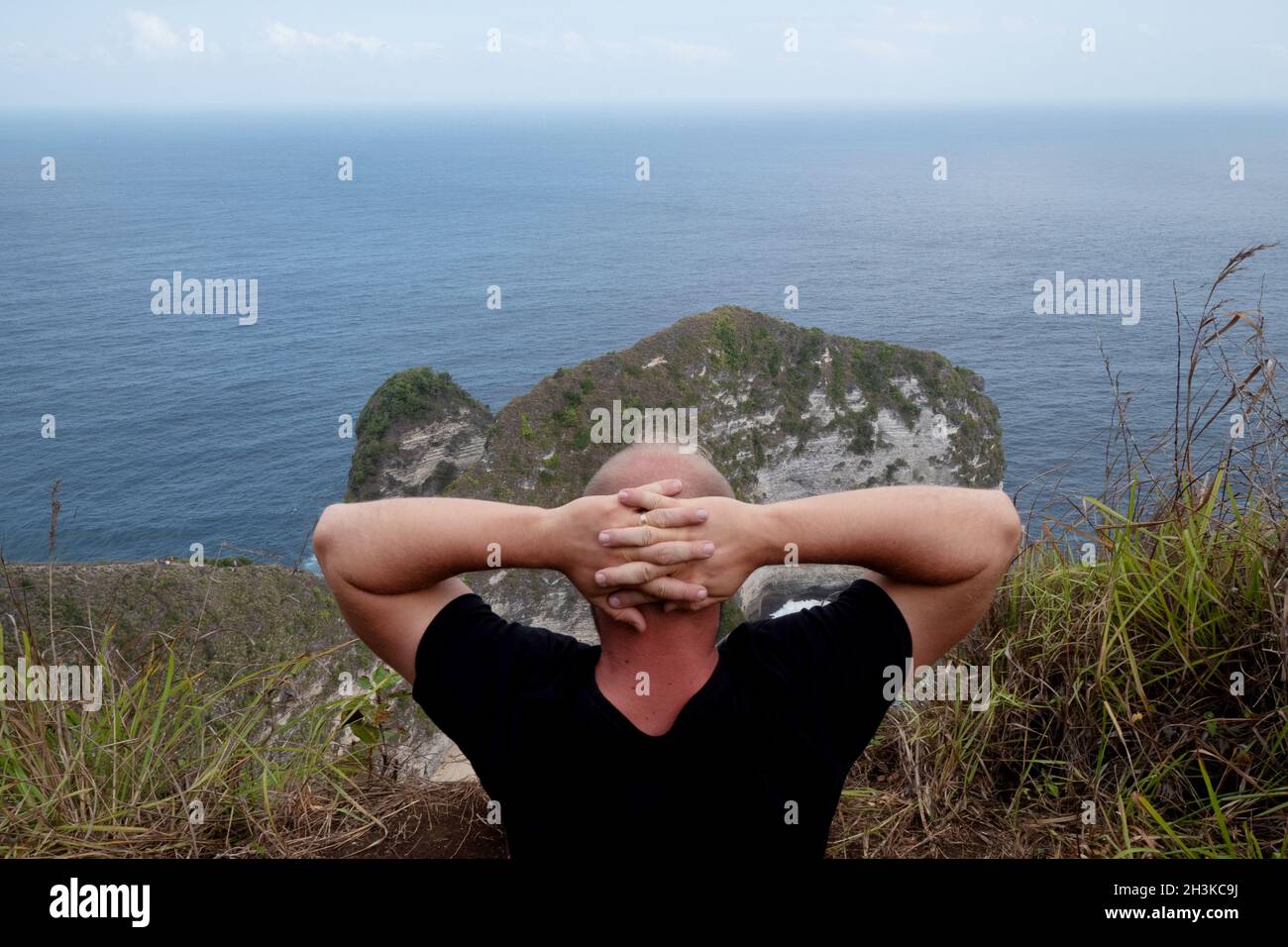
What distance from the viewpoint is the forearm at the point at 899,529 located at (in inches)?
78.3

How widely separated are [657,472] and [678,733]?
53 centimetres

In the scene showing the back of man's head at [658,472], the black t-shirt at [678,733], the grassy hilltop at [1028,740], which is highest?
the back of man's head at [658,472]

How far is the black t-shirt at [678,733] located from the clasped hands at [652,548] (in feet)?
0.62

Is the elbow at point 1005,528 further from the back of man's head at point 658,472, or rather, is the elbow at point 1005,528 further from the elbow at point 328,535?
the elbow at point 328,535

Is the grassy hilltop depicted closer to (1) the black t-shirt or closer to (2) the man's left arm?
(1) the black t-shirt

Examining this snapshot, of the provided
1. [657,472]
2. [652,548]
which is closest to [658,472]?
[657,472]

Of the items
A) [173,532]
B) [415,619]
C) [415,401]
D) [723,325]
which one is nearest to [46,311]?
[173,532]

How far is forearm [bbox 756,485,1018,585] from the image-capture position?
78.3 inches

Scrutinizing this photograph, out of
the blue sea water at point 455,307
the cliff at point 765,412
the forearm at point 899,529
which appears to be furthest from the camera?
the blue sea water at point 455,307

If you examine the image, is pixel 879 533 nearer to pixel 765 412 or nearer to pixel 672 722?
pixel 672 722

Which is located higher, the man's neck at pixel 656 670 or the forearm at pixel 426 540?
the forearm at pixel 426 540

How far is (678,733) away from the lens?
1877 mm

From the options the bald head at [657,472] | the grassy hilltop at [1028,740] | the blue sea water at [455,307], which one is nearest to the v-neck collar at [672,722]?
the bald head at [657,472]

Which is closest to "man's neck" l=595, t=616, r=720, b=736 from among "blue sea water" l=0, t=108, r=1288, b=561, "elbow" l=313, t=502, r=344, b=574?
"elbow" l=313, t=502, r=344, b=574
